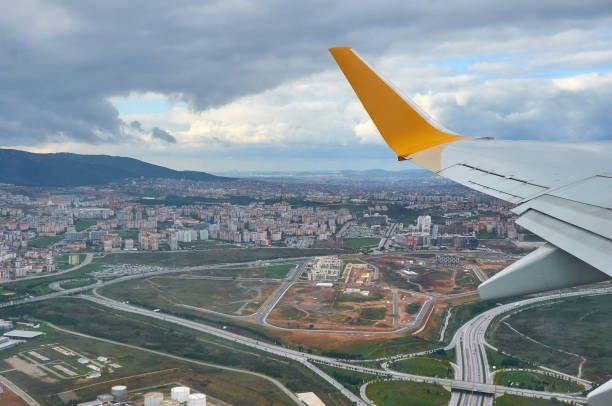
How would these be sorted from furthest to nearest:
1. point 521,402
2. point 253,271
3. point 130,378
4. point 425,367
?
point 253,271
point 425,367
point 130,378
point 521,402

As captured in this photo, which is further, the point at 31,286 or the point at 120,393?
the point at 31,286

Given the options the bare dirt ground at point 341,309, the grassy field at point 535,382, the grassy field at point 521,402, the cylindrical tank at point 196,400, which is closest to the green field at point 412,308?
the bare dirt ground at point 341,309

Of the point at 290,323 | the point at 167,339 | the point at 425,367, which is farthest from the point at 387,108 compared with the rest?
the point at 290,323

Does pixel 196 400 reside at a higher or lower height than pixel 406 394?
higher

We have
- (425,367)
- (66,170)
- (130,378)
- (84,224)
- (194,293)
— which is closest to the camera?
(130,378)

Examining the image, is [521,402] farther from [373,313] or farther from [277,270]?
[277,270]

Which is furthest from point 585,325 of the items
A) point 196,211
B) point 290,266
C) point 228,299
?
point 196,211

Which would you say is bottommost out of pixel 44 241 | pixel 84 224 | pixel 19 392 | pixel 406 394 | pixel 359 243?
pixel 19 392
